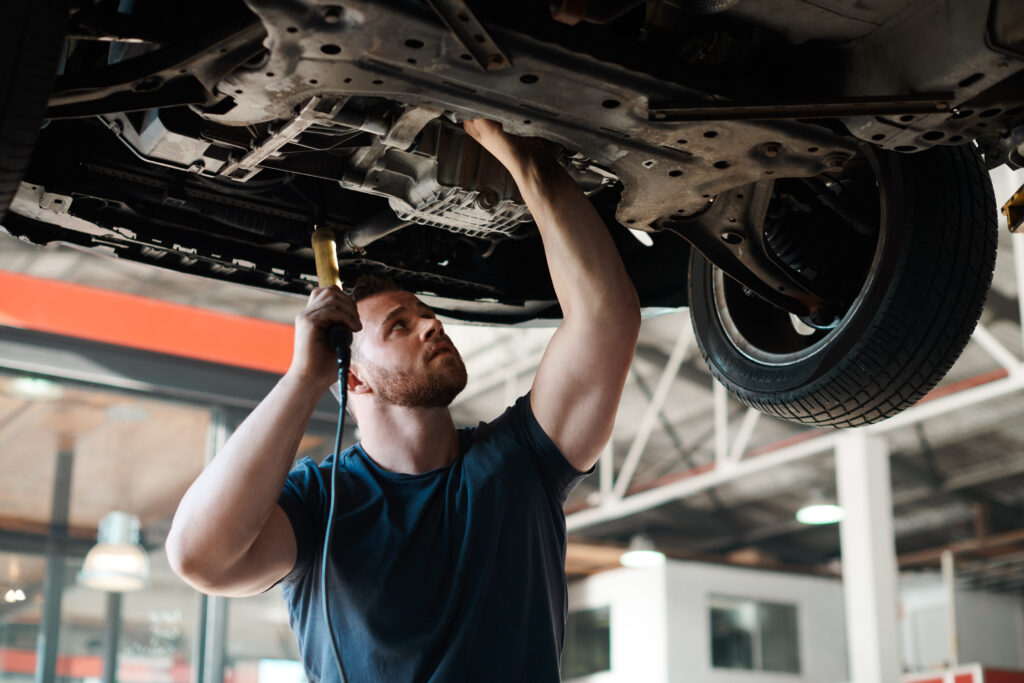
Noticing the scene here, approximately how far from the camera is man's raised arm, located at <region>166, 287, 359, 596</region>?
1992mm

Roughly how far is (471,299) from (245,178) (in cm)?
80

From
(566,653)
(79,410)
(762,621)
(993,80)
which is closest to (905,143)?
(993,80)

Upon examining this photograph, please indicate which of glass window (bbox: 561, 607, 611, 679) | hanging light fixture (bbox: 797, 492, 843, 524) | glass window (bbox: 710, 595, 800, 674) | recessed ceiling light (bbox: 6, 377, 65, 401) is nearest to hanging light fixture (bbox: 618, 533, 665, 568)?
glass window (bbox: 710, 595, 800, 674)

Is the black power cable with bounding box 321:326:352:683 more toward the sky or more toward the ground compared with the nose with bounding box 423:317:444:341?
more toward the ground

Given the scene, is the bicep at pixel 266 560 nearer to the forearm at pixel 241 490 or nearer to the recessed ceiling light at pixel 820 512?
the forearm at pixel 241 490

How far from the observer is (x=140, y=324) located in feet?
24.0

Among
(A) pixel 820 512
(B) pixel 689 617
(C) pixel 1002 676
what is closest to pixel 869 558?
(C) pixel 1002 676

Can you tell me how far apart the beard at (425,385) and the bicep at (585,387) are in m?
0.19

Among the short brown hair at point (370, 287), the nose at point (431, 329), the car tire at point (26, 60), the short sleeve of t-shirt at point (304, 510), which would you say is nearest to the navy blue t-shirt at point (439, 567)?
the short sleeve of t-shirt at point (304, 510)

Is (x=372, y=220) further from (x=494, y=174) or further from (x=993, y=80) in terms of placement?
(x=993, y=80)

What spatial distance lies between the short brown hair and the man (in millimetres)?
18

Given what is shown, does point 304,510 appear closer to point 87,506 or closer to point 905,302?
point 905,302

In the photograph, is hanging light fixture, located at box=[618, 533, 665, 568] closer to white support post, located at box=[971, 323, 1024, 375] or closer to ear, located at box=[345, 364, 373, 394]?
white support post, located at box=[971, 323, 1024, 375]

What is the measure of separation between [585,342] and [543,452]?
25 centimetres
